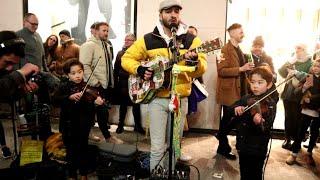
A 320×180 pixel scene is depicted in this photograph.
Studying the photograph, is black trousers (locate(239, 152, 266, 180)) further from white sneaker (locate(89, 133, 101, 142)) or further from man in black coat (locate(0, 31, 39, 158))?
white sneaker (locate(89, 133, 101, 142))

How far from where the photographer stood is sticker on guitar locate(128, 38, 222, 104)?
99.2 inches

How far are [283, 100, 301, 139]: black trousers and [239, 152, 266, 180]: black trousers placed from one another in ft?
4.92

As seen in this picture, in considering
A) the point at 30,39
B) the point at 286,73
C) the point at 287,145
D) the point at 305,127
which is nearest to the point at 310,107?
the point at 305,127

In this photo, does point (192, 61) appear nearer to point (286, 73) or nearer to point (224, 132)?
point (224, 132)

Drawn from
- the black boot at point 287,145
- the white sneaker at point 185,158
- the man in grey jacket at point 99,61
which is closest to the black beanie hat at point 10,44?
the man in grey jacket at point 99,61

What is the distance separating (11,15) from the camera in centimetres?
550

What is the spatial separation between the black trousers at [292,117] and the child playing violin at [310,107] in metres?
0.19

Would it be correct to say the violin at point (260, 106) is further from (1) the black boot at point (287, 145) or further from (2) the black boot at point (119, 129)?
(2) the black boot at point (119, 129)

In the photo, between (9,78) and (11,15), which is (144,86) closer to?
(9,78)

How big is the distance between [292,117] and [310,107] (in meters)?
0.50

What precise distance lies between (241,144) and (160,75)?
85 centimetres

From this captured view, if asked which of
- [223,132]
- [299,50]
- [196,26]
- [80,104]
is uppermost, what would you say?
[196,26]

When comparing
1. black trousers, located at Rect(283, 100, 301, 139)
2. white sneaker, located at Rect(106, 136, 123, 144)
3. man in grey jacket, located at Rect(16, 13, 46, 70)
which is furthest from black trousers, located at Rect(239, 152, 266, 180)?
man in grey jacket, located at Rect(16, 13, 46, 70)

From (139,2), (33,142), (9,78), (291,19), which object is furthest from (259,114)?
(291,19)
